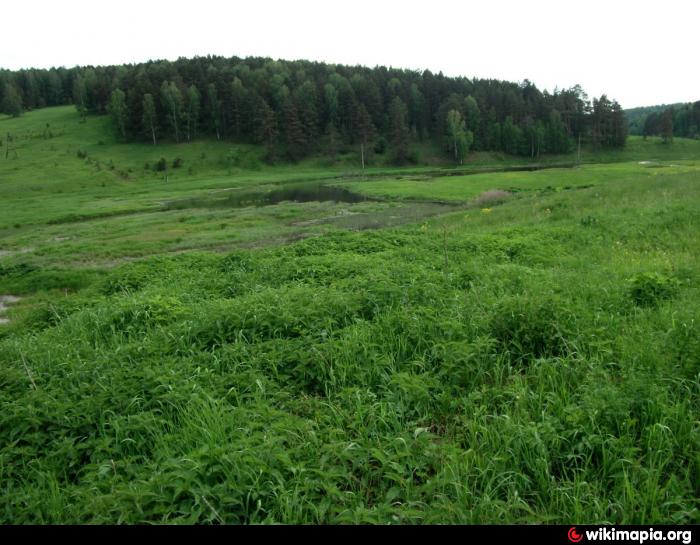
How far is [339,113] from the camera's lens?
122312 millimetres

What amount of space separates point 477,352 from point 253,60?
191 metres

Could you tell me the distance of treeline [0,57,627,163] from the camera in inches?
4338


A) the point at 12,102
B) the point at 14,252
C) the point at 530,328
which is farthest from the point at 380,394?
the point at 12,102

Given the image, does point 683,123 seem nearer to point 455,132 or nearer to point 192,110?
point 455,132

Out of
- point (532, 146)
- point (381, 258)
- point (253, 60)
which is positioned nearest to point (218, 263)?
point (381, 258)

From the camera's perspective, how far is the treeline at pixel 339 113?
110m

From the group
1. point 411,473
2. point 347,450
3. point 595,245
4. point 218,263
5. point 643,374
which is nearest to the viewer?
point 411,473

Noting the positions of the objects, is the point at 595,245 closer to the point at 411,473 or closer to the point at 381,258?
the point at 381,258

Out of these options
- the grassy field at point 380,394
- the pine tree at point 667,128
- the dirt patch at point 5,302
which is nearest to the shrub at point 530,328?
the grassy field at point 380,394

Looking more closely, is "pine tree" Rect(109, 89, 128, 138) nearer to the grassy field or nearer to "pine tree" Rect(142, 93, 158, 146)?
"pine tree" Rect(142, 93, 158, 146)

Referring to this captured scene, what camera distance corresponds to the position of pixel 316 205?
152ft

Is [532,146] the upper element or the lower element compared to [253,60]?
lower

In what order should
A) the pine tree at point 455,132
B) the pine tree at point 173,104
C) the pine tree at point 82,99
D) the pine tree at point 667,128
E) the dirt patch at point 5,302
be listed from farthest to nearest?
1. the pine tree at point 82,99
2. the pine tree at point 667,128
3. the pine tree at point 173,104
4. the pine tree at point 455,132
5. the dirt patch at point 5,302

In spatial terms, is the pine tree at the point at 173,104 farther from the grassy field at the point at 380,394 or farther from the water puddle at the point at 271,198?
the grassy field at the point at 380,394
